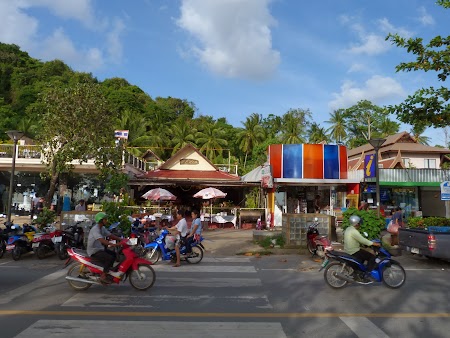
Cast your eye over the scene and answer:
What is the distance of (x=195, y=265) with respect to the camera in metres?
11.2

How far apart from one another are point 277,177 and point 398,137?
21969 millimetres

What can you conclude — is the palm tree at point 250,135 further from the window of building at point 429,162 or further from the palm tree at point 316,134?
the window of building at point 429,162

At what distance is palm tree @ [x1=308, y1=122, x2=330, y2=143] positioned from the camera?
185 feet

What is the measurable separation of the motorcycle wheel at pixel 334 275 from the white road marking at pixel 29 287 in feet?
18.0

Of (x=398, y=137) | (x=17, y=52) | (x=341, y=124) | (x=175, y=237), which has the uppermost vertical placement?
(x=17, y=52)

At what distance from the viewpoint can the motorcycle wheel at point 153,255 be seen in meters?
11.2

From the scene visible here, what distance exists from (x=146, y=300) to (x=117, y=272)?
2.78 feet

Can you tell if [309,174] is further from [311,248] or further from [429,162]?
[429,162]

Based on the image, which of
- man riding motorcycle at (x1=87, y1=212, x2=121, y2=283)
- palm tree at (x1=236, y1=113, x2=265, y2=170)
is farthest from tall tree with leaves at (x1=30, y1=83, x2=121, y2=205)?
palm tree at (x1=236, y1=113, x2=265, y2=170)

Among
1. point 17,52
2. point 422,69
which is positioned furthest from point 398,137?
point 17,52

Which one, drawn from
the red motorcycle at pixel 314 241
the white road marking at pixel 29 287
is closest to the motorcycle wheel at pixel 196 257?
the white road marking at pixel 29 287

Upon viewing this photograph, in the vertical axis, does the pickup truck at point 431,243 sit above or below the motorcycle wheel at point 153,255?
above

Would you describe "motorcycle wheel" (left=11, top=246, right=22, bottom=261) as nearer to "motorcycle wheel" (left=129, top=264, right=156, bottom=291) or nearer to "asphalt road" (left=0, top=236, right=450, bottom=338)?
"asphalt road" (left=0, top=236, right=450, bottom=338)

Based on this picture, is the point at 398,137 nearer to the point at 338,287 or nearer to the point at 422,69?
the point at 422,69
